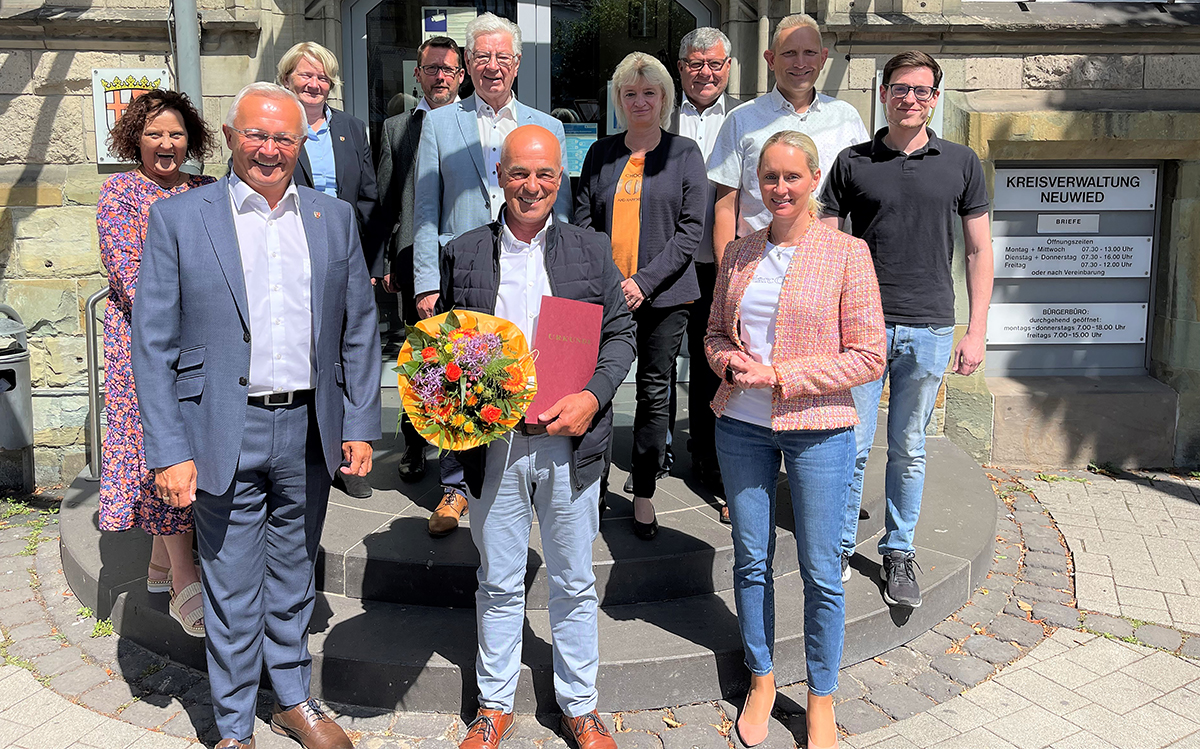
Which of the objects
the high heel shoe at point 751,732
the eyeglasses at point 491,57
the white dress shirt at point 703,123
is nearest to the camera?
the high heel shoe at point 751,732

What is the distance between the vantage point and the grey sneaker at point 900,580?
13.4 feet

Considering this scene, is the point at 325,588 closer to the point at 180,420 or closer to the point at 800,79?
the point at 180,420

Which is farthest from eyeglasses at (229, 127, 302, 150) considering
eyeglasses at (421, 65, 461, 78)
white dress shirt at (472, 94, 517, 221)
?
eyeglasses at (421, 65, 461, 78)

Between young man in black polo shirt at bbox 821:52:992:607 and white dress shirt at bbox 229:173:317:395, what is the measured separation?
211 centimetres

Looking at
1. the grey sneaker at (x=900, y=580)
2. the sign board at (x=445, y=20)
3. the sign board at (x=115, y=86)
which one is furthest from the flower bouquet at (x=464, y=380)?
the sign board at (x=445, y=20)

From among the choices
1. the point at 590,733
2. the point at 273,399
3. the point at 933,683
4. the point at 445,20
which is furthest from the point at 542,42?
the point at 590,733

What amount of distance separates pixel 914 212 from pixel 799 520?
140 cm

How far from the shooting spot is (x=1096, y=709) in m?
3.70

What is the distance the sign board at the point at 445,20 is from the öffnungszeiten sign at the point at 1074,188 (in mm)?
3817

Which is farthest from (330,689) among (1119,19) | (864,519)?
(1119,19)

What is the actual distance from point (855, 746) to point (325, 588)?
88.0 inches

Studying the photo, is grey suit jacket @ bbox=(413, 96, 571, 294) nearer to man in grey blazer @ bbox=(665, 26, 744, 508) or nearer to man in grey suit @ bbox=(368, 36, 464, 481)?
man in grey suit @ bbox=(368, 36, 464, 481)

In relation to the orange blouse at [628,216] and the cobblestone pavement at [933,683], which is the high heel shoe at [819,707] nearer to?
the cobblestone pavement at [933,683]

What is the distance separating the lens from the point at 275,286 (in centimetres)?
303
